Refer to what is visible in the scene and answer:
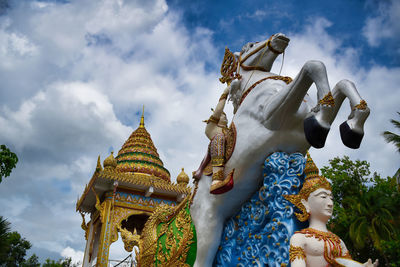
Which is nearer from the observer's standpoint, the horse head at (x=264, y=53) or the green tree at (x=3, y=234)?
the horse head at (x=264, y=53)

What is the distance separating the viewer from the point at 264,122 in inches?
155

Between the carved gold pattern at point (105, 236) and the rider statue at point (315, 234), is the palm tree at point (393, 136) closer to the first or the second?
the carved gold pattern at point (105, 236)

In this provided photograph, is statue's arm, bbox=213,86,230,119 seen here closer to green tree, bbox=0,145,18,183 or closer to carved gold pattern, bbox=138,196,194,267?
carved gold pattern, bbox=138,196,194,267

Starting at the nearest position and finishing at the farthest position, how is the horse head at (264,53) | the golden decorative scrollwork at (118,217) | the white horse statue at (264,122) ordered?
the white horse statue at (264,122), the horse head at (264,53), the golden decorative scrollwork at (118,217)

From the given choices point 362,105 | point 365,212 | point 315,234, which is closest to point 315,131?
point 362,105

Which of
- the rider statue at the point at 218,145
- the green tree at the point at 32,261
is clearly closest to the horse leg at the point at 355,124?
the rider statue at the point at 218,145

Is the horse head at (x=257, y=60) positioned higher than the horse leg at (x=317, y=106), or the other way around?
the horse head at (x=257, y=60)

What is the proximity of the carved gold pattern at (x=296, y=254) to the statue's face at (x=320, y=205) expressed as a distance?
0.36 m

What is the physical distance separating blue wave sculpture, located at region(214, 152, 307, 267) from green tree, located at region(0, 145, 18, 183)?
447 centimetres

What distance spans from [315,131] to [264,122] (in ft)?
2.93

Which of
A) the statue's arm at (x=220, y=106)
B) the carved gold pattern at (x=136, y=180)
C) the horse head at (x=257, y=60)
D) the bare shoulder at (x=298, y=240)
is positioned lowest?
the bare shoulder at (x=298, y=240)

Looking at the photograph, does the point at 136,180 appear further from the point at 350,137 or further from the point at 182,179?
the point at 350,137

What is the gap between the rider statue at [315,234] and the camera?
3158mm

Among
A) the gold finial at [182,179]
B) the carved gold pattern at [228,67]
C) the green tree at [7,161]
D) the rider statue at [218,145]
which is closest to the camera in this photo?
the rider statue at [218,145]
